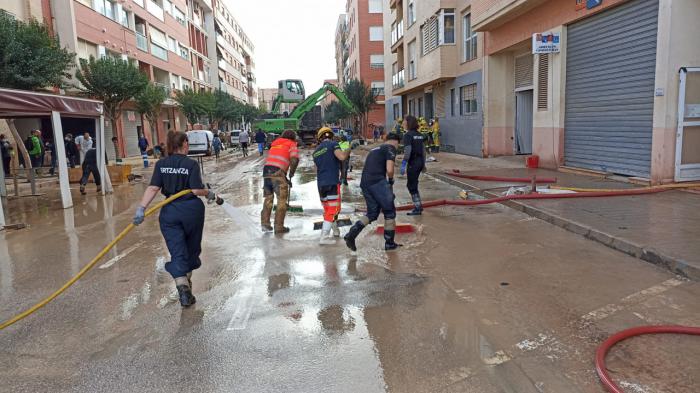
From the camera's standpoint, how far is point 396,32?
34.6m

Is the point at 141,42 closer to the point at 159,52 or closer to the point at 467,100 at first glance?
the point at 159,52

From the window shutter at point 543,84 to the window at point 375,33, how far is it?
47026mm

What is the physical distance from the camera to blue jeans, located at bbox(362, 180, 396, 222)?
6.60 metres

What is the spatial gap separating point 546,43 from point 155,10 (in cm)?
3545

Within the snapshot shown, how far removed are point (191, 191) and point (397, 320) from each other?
230 cm

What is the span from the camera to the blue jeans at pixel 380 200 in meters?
Result: 6.60

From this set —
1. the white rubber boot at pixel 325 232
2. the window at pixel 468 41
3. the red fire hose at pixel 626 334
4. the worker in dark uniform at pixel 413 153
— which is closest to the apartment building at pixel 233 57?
the window at pixel 468 41

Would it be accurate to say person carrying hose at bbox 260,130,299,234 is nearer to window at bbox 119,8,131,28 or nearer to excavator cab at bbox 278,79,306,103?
excavator cab at bbox 278,79,306,103

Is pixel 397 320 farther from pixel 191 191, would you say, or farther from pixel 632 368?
pixel 191 191

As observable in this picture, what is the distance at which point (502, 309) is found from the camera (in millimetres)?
4520

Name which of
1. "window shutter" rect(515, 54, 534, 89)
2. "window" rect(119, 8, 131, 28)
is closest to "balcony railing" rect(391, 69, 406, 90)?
"window shutter" rect(515, 54, 534, 89)

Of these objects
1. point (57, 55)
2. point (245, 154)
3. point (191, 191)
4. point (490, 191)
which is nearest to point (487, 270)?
point (191, 191)

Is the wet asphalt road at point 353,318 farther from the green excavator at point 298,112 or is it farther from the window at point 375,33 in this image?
the window at point 375,33

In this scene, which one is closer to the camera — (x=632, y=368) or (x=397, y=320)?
(x=632, y=368)
